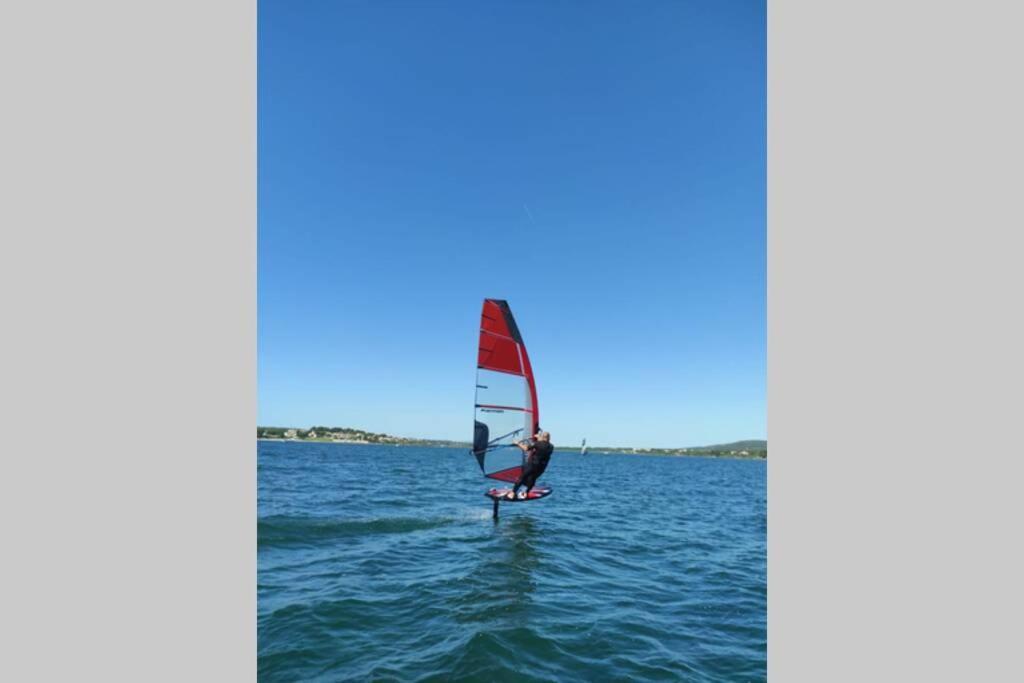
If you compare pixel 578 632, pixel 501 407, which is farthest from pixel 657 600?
pixel 501 407

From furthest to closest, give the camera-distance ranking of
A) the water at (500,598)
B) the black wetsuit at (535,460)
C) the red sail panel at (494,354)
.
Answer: the red sail panel at (494,354) < the black wetsuit at (535,460) < the water at (500,598)

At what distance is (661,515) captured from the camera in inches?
853

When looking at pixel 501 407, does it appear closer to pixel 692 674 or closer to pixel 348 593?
pixel 348 593

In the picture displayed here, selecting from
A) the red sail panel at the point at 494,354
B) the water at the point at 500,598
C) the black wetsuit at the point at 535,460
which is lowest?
the water at the point at 500,598

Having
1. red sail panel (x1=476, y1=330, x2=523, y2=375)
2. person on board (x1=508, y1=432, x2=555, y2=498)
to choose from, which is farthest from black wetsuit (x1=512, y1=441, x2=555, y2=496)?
red sail panel (x1=476, y1=330, x2=523, y2=375)

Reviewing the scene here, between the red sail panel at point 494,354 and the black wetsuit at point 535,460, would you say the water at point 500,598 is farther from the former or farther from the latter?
the red sail panel at point 494,354

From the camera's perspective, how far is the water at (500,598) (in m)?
6.78

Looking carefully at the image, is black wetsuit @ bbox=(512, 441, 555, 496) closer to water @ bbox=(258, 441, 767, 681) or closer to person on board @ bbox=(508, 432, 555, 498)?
person on board @ bbox=(508, 432, 555, 498)

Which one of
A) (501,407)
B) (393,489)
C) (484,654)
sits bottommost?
(393,489)

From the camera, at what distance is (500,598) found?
30.3 ft

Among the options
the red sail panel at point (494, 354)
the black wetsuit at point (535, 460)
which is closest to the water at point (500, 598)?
the black wetsuit at point (535, 460)

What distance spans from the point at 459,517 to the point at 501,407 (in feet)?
15.8

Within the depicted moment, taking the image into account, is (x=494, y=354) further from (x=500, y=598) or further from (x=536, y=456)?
(x=500, y=598)

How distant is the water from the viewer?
6781 mm
